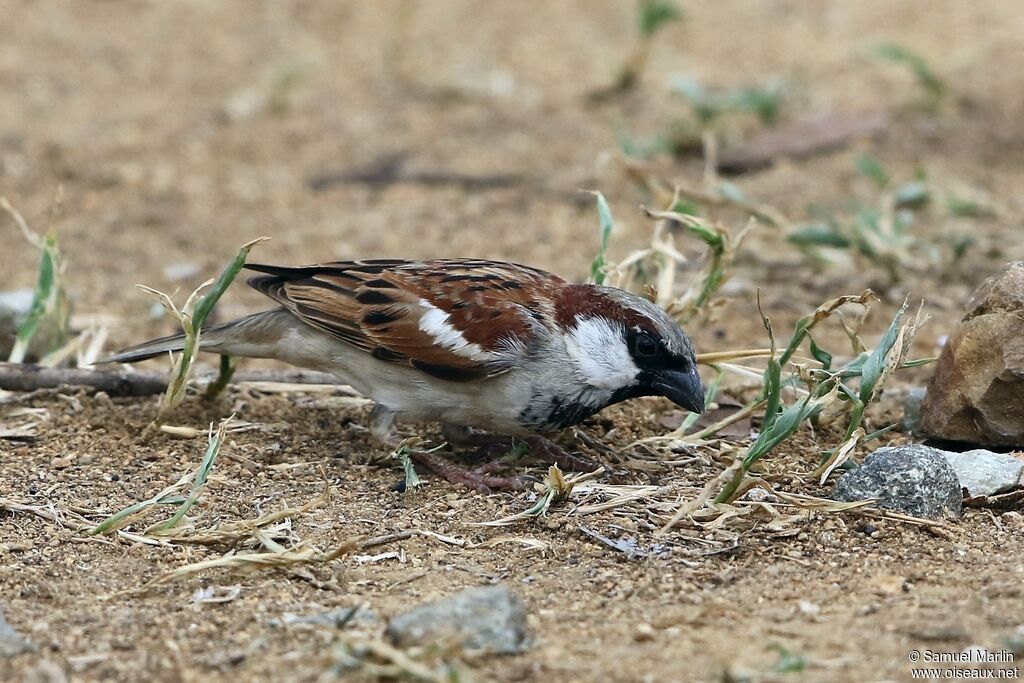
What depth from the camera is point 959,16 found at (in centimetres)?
1073

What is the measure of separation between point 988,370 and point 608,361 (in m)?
1.28

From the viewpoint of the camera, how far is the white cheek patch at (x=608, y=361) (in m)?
4.73

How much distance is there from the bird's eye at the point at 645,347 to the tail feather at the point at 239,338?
1.44 m

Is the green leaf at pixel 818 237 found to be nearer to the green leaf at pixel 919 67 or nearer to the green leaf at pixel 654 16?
the green leaf at pixel 919 67

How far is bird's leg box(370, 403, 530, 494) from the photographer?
4676 mm

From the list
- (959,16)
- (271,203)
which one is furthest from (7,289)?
(959,16)

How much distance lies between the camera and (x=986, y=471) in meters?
4.40

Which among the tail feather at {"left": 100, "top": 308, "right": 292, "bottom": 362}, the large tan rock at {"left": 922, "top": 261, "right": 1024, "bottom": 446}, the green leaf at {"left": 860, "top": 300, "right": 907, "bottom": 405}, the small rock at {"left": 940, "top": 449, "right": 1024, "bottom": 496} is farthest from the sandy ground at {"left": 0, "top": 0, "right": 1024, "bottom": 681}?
the large tan rock at {"left": 922, "top": 261, "right": 1024, "bottom": 446}

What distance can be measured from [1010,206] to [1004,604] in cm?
452

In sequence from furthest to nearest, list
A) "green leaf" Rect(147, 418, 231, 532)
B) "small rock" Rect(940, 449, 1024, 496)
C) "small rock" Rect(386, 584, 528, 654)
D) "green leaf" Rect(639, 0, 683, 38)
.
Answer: "green leaf" Rect(639, 0, 683, 38), "small rock" Rect(940, 449, 1024, 496), "green leaf" Rect(147, 418, 231, 532), "small rock" Rect(386, 584, 528, 654)

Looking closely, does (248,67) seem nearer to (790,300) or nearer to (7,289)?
(7,289)

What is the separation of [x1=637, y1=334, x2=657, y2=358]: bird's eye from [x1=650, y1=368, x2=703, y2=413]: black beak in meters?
0.07

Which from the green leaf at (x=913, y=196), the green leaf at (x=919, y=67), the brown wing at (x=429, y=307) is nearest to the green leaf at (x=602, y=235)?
the brown wing at (x=429, y=307)

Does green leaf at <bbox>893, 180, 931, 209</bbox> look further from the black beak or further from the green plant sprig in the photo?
the green plant sprig
